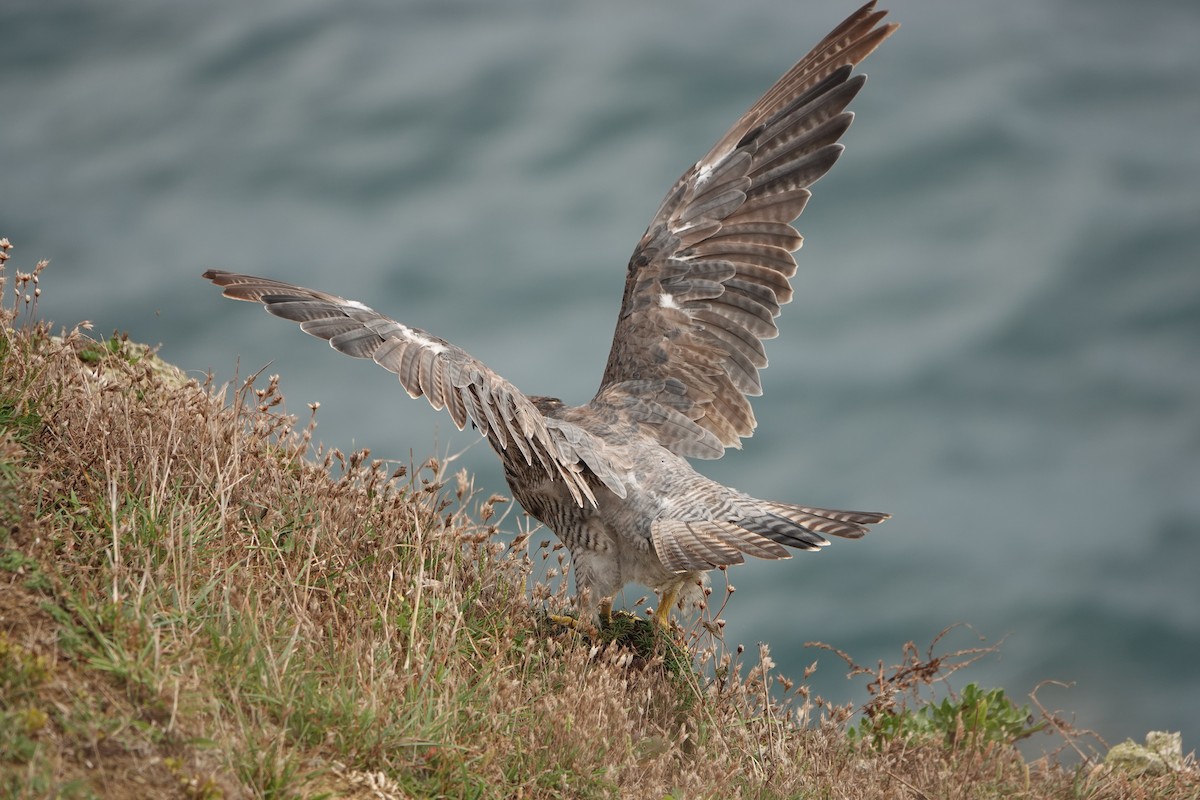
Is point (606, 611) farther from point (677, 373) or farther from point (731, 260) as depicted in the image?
point (731, 260)

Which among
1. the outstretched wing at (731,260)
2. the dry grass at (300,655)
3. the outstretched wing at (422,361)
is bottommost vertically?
the dry grass at (300,655)

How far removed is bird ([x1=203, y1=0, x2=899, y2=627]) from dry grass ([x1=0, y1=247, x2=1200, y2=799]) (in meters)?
0.43

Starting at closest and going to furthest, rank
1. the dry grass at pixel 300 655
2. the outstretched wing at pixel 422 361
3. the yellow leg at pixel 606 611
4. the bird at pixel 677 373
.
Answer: the dry grass at pixel 300 655 → the outstretched wing at pixel 422 361 → the bird at pixel 677 373 → the yellow leg at pixel 606 611

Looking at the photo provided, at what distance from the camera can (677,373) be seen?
675cm

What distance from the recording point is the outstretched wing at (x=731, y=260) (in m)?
6.73

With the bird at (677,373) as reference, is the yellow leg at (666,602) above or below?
below

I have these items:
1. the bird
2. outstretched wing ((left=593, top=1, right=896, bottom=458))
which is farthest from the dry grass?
outstretched wing ((left=593, top=1, right=896, bottom=458))

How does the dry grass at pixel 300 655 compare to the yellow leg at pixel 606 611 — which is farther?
the yellow leg at pixel 606 611

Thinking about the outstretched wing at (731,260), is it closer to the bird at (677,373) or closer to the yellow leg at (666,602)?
the bird at (677,373)

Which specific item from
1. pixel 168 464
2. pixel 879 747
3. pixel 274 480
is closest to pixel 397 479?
pixel 274 480

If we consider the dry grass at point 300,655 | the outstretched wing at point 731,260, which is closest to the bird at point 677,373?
the outstretched wing at point 731,260

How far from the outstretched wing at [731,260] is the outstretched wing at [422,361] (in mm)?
1382

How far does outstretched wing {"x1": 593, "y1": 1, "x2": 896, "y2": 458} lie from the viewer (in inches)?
265

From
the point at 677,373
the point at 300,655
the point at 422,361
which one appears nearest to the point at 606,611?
the point at 422,361
